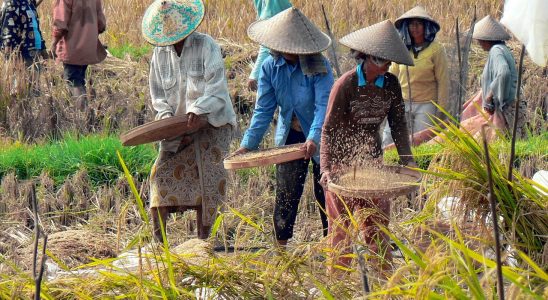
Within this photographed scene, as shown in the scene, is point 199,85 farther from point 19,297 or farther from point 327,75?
point 19,297

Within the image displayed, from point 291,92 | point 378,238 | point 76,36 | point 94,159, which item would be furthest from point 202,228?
point 76,36

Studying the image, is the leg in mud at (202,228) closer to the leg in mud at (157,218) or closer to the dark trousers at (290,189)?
the leg in mud at (157,218)

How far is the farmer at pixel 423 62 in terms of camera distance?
775 cm

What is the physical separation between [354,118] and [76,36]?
4.40 m

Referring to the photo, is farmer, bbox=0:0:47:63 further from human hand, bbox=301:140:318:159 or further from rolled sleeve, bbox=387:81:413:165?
rolled sleeve, bbox=387:81:413:165

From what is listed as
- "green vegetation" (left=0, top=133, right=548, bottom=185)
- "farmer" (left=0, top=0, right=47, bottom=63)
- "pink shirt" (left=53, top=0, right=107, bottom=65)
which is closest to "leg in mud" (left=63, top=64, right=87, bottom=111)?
"pink shirt" (left=53, top=0, right=107, bottom=65)

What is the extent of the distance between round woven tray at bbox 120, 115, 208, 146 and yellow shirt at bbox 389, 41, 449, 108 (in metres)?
2.22

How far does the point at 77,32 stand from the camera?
916 centimetres

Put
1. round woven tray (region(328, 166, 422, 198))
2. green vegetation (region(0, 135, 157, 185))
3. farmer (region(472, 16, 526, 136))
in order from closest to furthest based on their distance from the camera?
1. round woven tray (region(328, 166, 422, 198))
2. green vegetation (region(0, 135, 157, 185))
3. farmer (region(472, 16, 526, 136))

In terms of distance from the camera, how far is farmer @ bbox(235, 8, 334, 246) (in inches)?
229

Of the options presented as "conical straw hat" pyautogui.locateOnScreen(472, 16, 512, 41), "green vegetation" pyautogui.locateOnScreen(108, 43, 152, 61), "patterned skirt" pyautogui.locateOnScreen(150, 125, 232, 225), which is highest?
"conical straw hat" pyautogui.locateOnScreen(472, 16, 512, 41)

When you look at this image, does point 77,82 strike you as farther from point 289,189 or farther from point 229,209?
point 289,189

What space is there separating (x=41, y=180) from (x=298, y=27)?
232cm

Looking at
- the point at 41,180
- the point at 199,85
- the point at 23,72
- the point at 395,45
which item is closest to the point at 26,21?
the point at 23,72
